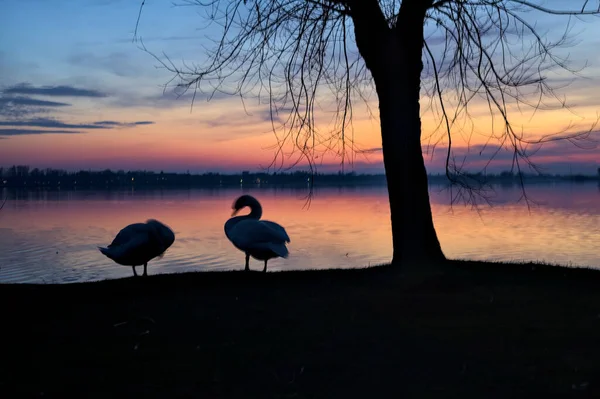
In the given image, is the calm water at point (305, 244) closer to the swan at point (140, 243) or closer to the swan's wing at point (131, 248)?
the swan at point (140, 243)

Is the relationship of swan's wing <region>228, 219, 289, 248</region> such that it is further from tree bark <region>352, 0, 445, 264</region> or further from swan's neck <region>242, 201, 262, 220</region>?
tree bark <region>352, 0, 445, 264</region>

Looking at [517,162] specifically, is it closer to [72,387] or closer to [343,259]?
[72,387]

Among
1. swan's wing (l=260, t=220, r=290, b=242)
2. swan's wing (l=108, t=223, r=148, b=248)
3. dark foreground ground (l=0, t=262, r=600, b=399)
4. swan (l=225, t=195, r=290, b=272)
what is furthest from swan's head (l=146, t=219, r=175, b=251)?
dark foreground ground (l=0, t=262, r=600, b=399)

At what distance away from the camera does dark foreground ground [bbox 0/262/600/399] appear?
15.3 feet

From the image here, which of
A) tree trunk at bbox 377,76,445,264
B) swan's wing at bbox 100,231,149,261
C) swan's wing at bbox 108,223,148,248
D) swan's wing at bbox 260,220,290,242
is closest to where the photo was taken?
tree trunk at bbox 377,76,445,264

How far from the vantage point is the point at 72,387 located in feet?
15.3

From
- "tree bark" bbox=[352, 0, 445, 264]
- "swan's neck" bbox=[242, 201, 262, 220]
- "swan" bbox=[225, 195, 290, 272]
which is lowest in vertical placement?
"swan" bbox=[225, 195, 290, 272]

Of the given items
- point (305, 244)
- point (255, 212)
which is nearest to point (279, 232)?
point (255, 212)

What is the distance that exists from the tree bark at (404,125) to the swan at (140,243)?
4.48 meters

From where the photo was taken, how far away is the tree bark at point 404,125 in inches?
354

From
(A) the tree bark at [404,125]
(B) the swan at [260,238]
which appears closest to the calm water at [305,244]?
(B) the swan at [260,238]

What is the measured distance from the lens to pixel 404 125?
902 cm

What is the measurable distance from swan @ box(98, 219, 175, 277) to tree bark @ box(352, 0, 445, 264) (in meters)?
4.48

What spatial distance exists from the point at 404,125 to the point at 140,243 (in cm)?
524
